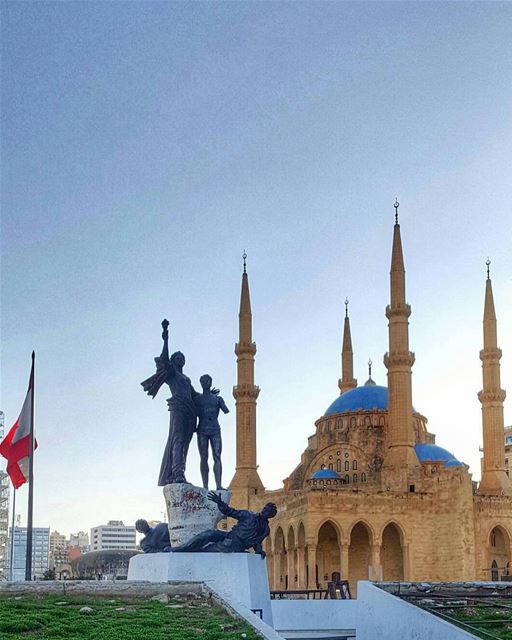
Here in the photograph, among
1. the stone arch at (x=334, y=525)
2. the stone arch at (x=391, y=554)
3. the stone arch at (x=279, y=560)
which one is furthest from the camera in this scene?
the stone arch at (x=279, y=560)

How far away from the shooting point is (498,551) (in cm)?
4453

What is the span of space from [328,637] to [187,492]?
15.4 feet

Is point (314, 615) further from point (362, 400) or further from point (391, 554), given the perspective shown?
point (362, 400)

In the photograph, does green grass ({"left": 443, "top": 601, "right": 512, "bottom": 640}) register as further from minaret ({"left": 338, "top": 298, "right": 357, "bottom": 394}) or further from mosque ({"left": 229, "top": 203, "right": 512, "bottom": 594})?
minaret ({"left": 338, "top": 298, "right": 357, "bottom": 394})

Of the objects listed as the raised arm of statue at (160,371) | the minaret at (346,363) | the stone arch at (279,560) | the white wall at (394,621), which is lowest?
the stone arch at (279,560)

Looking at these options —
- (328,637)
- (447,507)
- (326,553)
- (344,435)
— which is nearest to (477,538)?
(447,507)

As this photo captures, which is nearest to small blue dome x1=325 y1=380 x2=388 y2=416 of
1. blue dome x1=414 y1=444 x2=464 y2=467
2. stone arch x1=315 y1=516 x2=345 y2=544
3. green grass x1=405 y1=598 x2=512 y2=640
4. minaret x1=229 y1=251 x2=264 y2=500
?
blue dome x1=414 y1=444 x2=464 y2=467

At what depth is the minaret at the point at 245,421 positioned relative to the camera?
49.4 metres

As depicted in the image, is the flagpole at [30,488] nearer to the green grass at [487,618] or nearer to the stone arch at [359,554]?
the green grass at [487,618]

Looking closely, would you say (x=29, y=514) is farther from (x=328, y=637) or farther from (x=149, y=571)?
(x=328, y=637)

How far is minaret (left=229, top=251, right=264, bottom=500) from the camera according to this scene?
49438 mm

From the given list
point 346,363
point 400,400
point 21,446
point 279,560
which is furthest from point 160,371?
point 346,363

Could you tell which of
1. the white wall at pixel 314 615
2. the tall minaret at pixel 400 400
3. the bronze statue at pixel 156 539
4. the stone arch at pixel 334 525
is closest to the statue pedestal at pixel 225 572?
the bronze statue at pixel 156 539

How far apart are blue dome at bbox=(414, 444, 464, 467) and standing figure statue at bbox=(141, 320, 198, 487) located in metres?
30.5
